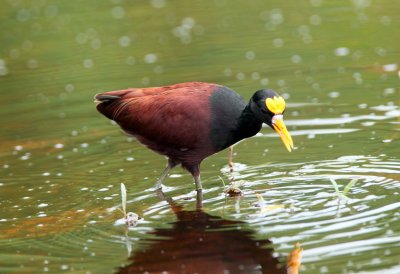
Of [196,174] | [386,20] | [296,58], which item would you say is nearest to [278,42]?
[296,58]

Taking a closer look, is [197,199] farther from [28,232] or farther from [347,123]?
[347,123]

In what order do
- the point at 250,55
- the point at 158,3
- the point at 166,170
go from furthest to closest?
the point at 158,3 → the point at 250,55 → the point at 166,170

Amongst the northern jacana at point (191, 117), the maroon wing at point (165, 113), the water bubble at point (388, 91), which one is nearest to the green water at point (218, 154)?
the water bubble at point (388, 91)

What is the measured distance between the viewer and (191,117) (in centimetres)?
912

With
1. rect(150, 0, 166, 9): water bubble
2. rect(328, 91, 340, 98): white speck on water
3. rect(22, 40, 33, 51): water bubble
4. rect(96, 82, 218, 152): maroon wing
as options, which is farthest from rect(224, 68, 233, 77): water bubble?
rect(150, 0, 166, 9): water bubble

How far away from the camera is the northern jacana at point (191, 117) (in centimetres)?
890

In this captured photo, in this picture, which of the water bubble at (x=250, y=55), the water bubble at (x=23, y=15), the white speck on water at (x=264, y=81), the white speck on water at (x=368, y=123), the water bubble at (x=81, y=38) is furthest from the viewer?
the water bubble at (x=23, y=15)

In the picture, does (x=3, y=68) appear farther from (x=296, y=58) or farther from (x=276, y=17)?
(x=276, y=17)

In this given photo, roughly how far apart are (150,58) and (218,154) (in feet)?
19.4

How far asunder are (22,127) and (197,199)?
15.0 ft

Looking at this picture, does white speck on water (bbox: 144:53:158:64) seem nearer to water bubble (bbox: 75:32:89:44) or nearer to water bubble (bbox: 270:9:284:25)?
water bubble (bbox: 75:32:89:44)

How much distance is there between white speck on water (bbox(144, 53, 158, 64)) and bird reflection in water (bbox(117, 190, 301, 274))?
26.9 feet

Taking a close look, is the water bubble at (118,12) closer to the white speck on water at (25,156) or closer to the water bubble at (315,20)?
the water bubble at (315,20)

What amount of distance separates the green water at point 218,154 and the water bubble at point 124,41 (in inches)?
1.7
